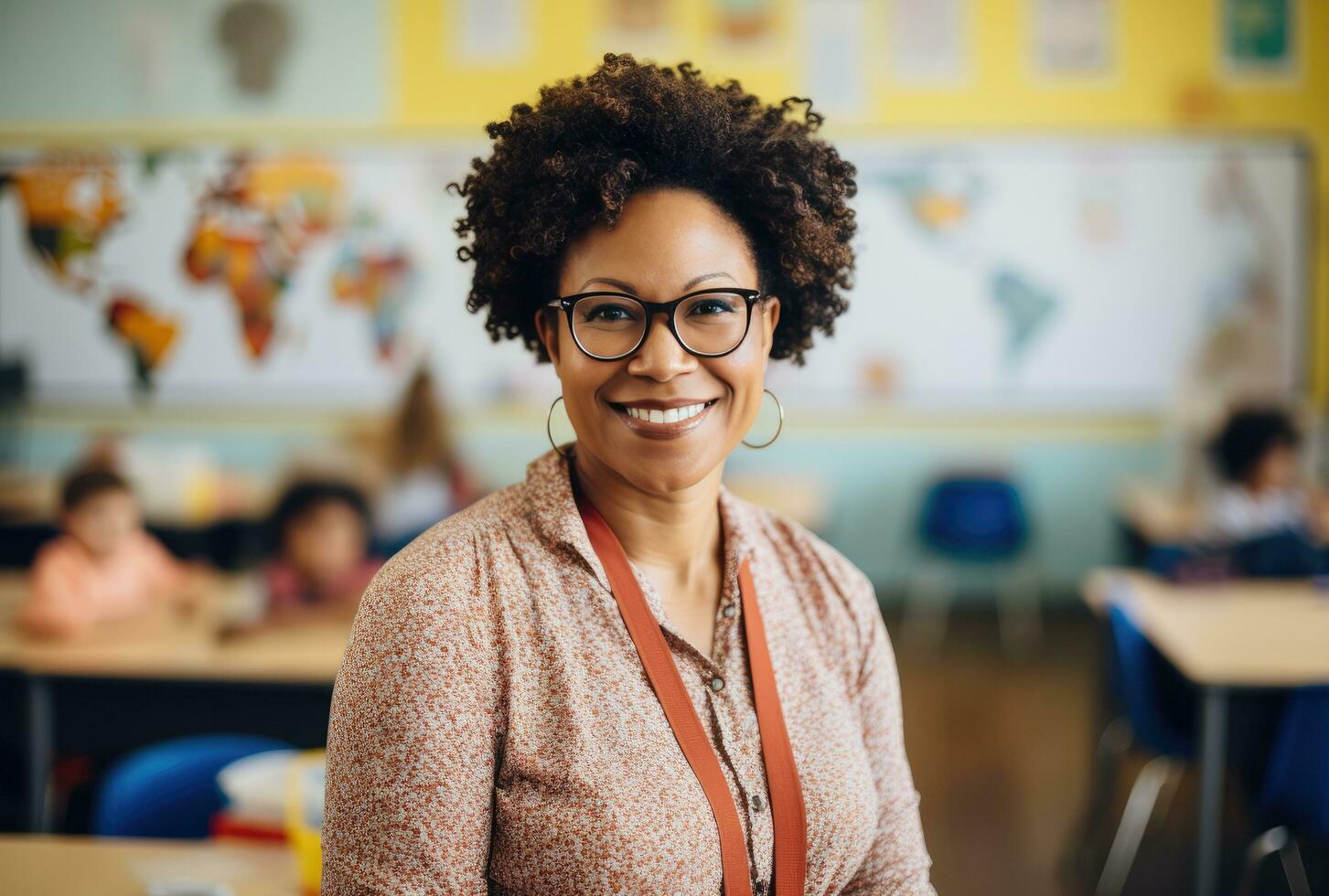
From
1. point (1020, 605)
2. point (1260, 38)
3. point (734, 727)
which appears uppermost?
point (1260, 38)

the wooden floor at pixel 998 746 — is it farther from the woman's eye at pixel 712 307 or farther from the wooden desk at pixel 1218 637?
the woman's eye at pixel 712 307

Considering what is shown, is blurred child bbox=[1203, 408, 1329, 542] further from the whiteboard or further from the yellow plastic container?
the yellow plastic container

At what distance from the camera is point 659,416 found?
1146 mm

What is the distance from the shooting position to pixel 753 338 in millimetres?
1199

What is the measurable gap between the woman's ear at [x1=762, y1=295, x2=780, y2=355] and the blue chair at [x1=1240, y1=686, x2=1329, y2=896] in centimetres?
185

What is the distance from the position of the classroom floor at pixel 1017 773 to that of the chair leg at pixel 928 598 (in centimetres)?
19

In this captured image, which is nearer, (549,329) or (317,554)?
(549,329)

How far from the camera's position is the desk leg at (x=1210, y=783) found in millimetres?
2557

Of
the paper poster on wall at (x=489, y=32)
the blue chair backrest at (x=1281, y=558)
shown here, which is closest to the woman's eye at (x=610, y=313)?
the blue chair backrest at (x=1281, y=558)

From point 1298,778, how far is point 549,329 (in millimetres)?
2155

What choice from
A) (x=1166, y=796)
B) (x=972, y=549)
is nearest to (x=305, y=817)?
(x=1166, y=796)

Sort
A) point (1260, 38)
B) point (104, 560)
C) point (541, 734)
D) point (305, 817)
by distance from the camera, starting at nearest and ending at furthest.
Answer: point (541, 734), point (305, 817), point (104, 560), point (1260, 38)

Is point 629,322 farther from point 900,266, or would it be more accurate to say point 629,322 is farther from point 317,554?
point 900,266

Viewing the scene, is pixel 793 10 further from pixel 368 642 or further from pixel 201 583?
pixel 368 642
